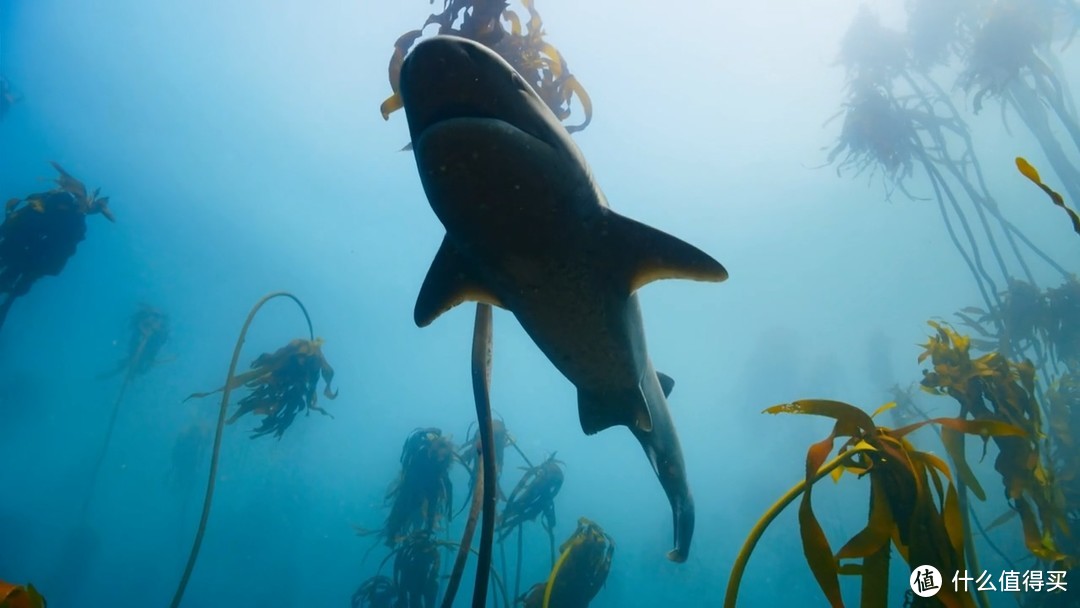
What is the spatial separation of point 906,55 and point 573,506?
4640 inches

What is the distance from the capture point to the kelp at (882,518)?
262cm

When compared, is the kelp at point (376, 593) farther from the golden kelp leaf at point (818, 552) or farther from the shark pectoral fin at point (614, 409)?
the golden kelp leaf at point (818, 552)

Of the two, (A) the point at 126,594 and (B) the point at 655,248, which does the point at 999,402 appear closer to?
(B) the point at 655,248

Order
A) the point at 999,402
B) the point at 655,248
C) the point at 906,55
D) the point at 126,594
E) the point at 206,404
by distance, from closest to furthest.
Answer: the point at 655,248, the point at 999,402, the point at 906,55, the point at 126,594, the point at 206,404

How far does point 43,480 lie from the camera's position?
277 feet

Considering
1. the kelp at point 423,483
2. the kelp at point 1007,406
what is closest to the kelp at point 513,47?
the kelp at point 1007,406

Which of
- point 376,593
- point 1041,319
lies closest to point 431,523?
point 376,593

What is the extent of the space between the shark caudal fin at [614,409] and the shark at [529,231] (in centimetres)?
2

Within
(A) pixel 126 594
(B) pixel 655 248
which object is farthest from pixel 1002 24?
(A) pixel 126 594

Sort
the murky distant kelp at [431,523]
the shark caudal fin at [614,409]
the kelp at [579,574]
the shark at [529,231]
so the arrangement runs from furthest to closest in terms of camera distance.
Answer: the murky distant kelp at [431,523], the kelp at [579,574], the shark caudal fin at [614,409], the shark at [529,231]

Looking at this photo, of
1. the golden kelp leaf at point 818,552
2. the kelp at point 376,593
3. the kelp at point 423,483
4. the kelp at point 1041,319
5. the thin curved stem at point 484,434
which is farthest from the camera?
the kelp at point 1041,319

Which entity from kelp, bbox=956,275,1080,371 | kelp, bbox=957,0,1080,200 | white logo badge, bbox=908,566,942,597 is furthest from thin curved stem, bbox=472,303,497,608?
kelp, bbox=957,0,1080,200

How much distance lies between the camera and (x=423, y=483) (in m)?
9.18

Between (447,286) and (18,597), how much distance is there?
313 cm
